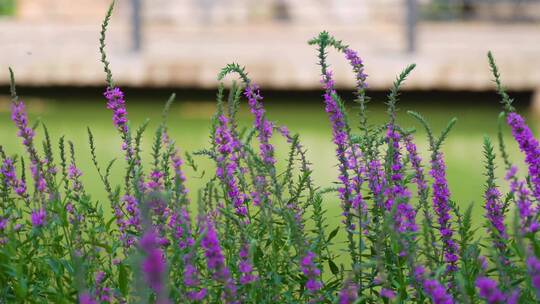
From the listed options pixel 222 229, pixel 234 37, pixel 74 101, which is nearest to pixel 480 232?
pixel 222 229

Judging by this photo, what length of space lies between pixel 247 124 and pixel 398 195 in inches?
229

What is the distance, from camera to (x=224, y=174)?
8.20 ft

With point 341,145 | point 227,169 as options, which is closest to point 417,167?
point 341,145

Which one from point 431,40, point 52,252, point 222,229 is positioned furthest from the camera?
point 431,40

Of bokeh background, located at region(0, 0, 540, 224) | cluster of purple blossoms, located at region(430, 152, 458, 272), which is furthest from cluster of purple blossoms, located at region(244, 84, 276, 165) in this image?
bokeh background, located at region(0, 0, 540, 224)

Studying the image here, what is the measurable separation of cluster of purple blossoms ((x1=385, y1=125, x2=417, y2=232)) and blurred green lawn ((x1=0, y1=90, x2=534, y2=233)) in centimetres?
299

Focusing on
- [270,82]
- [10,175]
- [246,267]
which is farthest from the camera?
[270,82]

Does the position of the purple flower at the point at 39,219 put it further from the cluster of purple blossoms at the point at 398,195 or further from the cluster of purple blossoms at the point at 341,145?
the cluster of purple blossoms at the point at 398,195

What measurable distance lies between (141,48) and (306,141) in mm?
2351

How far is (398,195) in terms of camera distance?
2.54m

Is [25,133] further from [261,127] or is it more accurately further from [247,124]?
[247,124]

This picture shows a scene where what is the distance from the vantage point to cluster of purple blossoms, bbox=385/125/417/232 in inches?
95.2

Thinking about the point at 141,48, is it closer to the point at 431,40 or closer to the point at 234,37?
the point at 234,37

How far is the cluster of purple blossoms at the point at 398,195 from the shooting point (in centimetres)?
242
